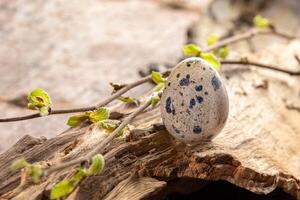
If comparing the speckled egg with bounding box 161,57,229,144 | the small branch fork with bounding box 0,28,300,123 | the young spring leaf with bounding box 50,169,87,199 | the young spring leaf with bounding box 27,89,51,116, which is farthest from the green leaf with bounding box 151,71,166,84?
the young spring leaf with bounding box 50,169,87,199

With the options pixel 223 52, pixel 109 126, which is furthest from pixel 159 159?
pixel 223 52

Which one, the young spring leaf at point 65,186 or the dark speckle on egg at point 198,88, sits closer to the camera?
the young spring leaf at point 65,186

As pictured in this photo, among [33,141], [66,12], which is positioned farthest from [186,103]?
[66,12]

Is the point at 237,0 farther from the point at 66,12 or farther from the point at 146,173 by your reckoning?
the point at 146,173

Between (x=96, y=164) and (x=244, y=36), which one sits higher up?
(x=244, y=36)

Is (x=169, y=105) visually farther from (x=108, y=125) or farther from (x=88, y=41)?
(x=88, y=41)

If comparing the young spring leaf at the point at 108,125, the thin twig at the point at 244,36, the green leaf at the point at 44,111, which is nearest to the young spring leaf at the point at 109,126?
the young spring leaf at the point at 108,125

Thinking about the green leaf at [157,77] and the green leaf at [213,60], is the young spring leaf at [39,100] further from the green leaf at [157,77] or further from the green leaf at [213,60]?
the green leaf at [213,60]
